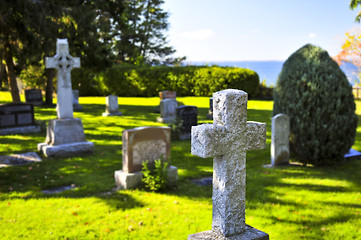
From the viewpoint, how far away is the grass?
5594 millimetres

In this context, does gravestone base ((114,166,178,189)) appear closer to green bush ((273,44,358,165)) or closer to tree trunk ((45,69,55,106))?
green bush ((273,44,358,165))

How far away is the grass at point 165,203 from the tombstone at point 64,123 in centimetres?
45

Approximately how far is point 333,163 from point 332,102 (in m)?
1.78

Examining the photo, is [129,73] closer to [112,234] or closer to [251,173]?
[251,173]

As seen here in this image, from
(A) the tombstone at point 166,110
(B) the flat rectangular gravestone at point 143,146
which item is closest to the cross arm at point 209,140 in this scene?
(B) the flat rectangular gravestone at point 143,146

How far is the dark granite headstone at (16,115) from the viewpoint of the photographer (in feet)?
44.0

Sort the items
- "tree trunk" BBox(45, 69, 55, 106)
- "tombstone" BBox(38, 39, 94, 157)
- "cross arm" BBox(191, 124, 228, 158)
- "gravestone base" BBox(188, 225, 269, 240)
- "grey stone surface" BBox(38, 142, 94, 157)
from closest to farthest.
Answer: "cross arm" BBox(191, 124, 228, 158) < "gravestone base" BBox(188, 225, 269, 240) < "grey stone surface" BBox(38, 142, 94, 157) < "tombstone" BBox(38, 39, 94, 157) < "tree trunk" BBox(45, 69, 55, 106)

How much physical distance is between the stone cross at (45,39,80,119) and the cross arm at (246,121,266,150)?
8819 millimetres

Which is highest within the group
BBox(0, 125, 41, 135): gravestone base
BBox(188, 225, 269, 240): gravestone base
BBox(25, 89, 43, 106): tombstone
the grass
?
BBox(25, 89, 43, 106): tombstone

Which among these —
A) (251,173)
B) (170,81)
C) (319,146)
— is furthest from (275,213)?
(170,81)

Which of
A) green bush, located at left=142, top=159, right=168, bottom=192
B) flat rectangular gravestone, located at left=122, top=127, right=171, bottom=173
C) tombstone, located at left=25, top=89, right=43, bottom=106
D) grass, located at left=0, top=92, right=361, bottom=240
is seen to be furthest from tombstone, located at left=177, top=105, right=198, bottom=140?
tombstone, located at left=25, top=89, right=43, bottom=106

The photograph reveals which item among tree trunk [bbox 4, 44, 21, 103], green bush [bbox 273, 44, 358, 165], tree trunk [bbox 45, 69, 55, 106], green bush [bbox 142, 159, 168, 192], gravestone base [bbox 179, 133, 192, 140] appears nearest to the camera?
green bush [bbox 142, 159, 168, 192]

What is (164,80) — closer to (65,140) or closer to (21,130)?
(21,130)

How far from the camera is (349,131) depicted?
8852 millimetres
